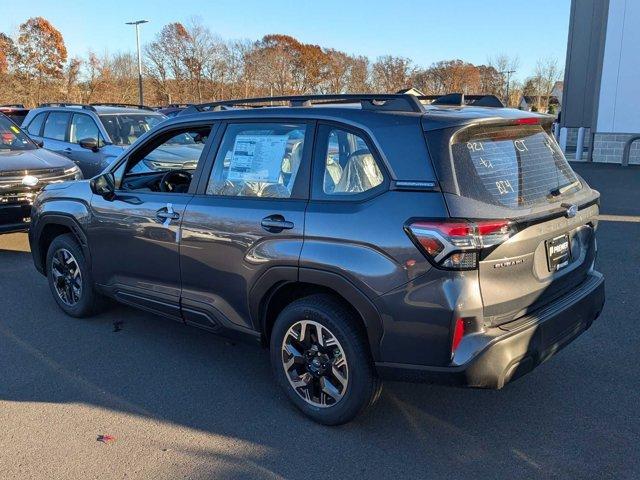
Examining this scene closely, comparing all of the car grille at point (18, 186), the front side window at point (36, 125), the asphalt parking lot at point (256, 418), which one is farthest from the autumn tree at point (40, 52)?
the asphalt parking lot at point (256, 418)

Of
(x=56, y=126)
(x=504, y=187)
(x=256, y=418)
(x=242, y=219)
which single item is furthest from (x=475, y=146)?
(x=56, y=126)

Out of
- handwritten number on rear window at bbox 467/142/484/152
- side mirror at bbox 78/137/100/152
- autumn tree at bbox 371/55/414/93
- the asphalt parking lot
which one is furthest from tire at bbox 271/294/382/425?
autumn tree at bbox 371/55/414/93

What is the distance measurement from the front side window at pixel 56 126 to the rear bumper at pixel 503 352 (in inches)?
356

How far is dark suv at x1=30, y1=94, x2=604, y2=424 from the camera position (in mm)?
2842

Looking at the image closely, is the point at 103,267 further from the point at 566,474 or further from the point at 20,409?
the point at 566,474

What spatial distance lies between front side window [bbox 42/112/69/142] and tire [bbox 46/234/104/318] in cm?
576

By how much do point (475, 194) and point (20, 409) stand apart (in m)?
2.99

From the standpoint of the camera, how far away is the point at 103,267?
4.64 m

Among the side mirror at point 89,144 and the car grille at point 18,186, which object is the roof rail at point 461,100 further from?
the side mirror at point 89,144

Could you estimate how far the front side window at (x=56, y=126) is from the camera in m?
10.3

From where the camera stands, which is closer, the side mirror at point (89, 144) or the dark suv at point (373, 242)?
the dark suv at point (373, 242)

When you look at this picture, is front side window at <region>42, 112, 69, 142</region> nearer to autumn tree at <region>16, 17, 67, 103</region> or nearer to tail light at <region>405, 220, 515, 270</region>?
tail light at <region>405, 220, 515, 270</region>

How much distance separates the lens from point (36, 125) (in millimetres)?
10859

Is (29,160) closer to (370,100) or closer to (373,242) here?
(370,100)
